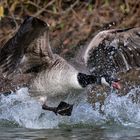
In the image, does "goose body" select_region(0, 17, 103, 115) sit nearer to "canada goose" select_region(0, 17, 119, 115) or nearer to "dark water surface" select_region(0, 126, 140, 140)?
"canada goose" select_region(0, 17, 119, 115)

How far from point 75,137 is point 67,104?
1.73 metres

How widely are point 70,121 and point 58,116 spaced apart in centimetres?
27

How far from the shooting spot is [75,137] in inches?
313

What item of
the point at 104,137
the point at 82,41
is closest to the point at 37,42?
the point at 104,137

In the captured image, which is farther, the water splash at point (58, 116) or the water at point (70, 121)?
the water splash at point (58, 116)

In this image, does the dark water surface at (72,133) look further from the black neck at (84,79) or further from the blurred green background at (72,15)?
the blurred green background at (72,15)

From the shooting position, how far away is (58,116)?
376 inches

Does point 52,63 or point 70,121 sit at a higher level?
point 52,63

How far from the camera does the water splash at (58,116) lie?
920cm

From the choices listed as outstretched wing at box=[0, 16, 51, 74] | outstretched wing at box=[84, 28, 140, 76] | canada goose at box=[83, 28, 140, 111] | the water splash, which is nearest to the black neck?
canada goose at box=[83, 28, 140, 111]

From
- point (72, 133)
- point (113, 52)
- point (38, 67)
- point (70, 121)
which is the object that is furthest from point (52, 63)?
point (72, 133)

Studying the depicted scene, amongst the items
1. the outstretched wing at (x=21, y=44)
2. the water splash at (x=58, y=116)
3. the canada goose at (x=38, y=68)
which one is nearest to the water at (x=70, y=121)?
the water splash at (x=58, y=116)

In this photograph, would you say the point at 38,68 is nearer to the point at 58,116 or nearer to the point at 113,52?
the point at 58,116

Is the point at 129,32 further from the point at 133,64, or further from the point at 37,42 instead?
the point at 37,42
